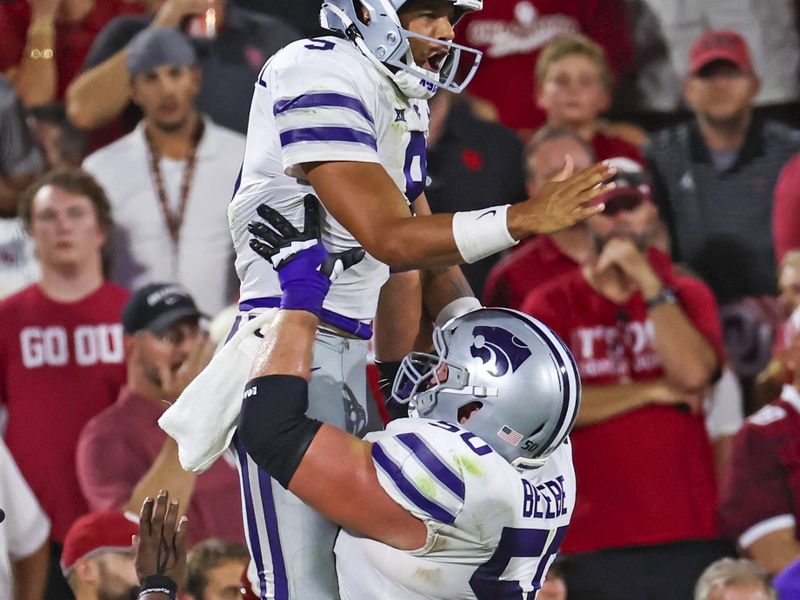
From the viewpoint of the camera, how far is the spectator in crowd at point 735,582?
4.55m

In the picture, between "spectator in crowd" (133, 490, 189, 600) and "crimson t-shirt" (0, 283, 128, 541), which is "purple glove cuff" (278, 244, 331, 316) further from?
"crimson t-shirt" (0, 283, 128, 541)

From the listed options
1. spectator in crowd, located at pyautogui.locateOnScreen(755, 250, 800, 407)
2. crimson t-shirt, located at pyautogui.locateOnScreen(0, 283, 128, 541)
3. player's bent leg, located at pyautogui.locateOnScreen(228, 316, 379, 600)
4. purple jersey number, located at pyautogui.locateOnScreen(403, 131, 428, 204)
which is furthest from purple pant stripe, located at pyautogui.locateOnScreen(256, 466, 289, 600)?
spectator in crowd, located at pyautogui.locateOnScreen(755, 250, 800, 407)

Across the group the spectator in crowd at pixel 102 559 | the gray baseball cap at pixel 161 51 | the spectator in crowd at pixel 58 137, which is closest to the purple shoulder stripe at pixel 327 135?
the spectator in crowd at pixel 102 559

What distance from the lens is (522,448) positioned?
304 centimetres

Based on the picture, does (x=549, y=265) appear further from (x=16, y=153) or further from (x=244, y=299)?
(x=244, y=299)

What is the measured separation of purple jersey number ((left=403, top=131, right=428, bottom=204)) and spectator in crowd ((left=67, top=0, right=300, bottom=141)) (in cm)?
278

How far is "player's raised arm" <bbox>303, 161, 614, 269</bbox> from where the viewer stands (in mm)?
2766

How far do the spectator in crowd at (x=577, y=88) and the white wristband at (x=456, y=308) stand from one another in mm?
2548

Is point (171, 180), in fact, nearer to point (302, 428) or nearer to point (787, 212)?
point (787, 212)

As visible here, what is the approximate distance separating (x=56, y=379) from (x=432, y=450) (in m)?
2.89

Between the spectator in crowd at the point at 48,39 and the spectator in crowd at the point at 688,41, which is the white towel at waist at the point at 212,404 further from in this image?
the spectator in crowd at the point at 688,41

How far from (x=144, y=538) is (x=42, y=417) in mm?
2177

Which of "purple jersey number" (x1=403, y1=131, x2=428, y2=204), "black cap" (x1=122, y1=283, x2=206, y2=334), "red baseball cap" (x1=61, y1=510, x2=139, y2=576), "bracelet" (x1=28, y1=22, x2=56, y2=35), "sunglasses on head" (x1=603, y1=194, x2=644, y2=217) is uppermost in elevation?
"bracelet" (x1=28, y1=22, x2=56, y2=35)

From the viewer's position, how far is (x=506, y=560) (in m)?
3.09
